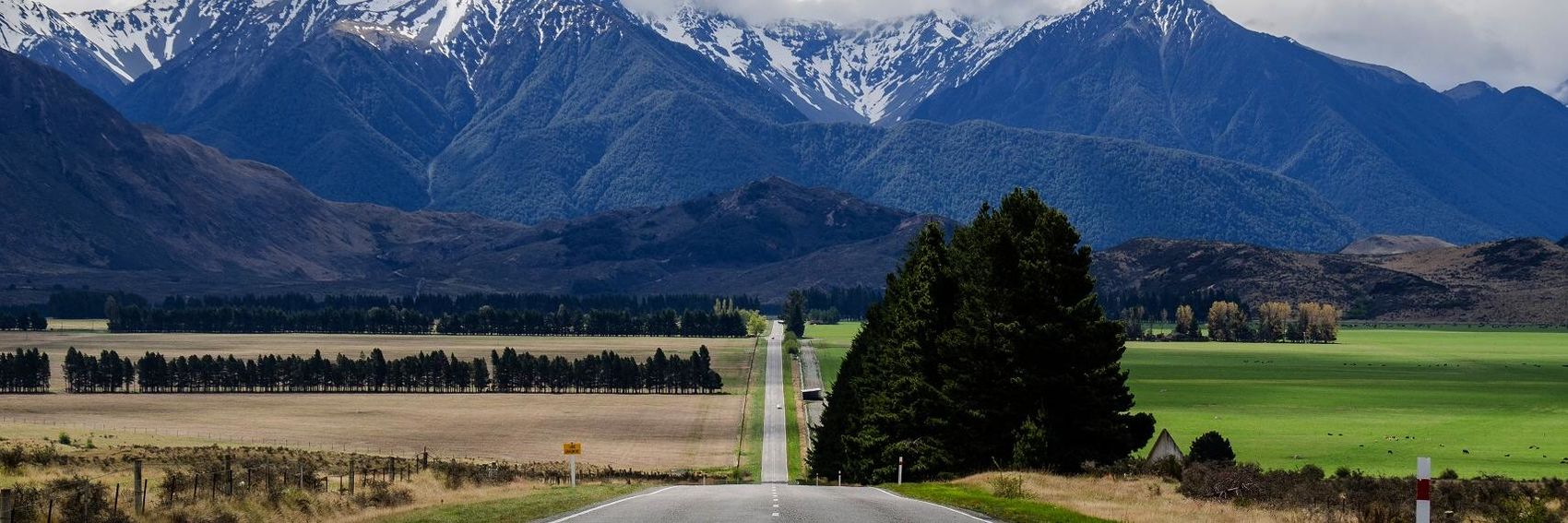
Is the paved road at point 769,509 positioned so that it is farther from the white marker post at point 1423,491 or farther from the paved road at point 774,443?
the paved road at point 774,443

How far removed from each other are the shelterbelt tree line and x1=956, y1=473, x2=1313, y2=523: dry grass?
4121 millimetres

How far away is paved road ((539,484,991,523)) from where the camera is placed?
3838cm

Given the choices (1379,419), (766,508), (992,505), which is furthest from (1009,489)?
(1379,419)

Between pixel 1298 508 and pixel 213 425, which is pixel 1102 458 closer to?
pixel 1298 508

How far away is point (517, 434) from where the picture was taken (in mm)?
151250

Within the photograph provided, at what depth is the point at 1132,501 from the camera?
47.9 meters

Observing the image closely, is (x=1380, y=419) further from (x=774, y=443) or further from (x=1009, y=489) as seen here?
(x=1009, y=489)

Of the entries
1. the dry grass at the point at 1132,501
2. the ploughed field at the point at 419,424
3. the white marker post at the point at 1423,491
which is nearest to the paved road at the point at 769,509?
the dry grass at the point at 1132,501

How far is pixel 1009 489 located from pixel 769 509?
9886mm

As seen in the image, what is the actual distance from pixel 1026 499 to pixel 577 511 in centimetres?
1308

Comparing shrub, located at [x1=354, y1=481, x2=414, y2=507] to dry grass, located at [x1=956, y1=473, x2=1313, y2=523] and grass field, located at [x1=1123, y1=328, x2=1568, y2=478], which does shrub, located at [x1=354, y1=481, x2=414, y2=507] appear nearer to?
dry grass, located at [x1=956, y1=473, x2=1313, y2=523]

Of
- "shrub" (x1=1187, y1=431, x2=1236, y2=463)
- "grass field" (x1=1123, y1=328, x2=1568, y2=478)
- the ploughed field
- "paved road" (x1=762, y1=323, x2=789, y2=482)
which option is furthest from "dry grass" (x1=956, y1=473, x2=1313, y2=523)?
the ploughed field

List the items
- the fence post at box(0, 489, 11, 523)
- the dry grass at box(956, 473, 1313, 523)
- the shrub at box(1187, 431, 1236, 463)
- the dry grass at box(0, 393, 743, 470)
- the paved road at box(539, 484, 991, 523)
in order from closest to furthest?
the fence post at box(0, 489, 11, 523)
the paved road at box(539, 484, 991, 523)
the dry grass at box(956, 473, 1313, 523)
the shrub at box(1187, 431, 1236, 463)
the dry grass at box(0, 393, 743, 470)

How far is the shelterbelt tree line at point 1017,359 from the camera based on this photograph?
2389 inches
